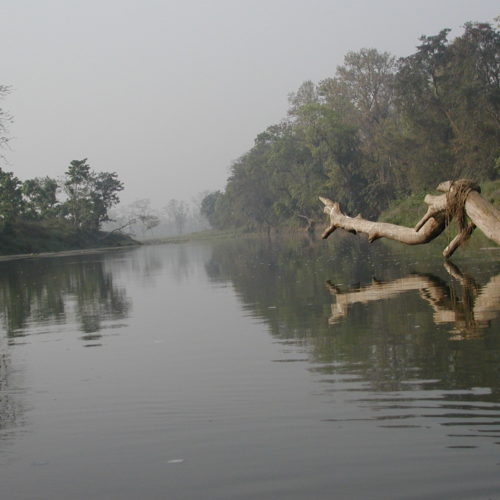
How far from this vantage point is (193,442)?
15.4 ft

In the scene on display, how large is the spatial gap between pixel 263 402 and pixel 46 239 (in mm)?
69081

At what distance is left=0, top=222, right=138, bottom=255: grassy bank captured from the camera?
63.7 meters

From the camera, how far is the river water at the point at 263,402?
396cm

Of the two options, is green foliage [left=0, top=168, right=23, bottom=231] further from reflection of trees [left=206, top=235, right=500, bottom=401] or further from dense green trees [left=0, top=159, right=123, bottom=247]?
reflection of trees [left=206, top=235, right=500, bottom=401]

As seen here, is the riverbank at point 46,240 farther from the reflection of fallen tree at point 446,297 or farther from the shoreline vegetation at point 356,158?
the reflection of fallen tree at point 446,297

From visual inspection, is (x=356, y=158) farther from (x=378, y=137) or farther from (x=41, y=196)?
(x=41, y=196)

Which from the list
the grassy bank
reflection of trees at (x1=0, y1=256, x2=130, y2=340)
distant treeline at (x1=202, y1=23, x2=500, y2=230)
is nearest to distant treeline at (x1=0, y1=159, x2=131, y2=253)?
the grassy bank

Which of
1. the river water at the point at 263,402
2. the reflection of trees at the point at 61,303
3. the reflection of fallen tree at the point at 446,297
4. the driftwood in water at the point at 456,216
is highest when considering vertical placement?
the driftwood in water at the point at 456,216

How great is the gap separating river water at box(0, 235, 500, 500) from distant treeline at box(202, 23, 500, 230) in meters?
33.4

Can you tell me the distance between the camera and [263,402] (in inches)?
219

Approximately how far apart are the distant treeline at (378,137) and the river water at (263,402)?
1315 inches

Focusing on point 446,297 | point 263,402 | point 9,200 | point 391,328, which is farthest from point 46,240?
point 263,402

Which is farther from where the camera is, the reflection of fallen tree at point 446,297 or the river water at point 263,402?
the reflection of fallen tree at point 446,297

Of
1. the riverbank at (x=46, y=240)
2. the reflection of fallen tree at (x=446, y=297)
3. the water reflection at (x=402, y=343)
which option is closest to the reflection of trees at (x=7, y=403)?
the water reflection at (x=402, y=343)
